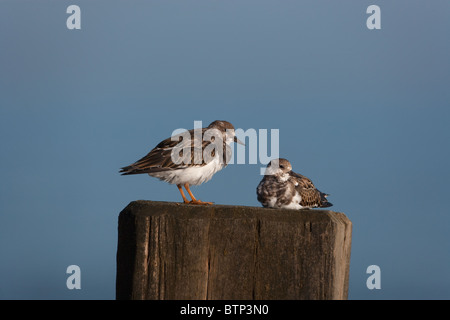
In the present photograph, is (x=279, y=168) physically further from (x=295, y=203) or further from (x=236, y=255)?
(x=236, y=255)

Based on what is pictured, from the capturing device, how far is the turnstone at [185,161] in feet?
28.0

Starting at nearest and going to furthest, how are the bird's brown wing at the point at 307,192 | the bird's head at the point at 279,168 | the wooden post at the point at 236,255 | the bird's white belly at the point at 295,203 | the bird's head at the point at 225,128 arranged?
the wooden post at the point at 236,255
the bird's white belly at the point at 295,203
the bird's head at the point at 279,168
the bird's brown wing at the point at 307,192
the bird's head at the point at 225,128

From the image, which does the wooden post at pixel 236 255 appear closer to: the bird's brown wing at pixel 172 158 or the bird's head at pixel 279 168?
the bird's brown wing at pixel 172 158

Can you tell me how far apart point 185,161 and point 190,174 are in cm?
22

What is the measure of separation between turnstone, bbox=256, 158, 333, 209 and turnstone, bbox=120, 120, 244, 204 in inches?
39.3

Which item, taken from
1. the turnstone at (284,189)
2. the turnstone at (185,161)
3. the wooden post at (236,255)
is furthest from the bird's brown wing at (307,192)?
the wooden post at (236,255)

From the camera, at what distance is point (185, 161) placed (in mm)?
8523

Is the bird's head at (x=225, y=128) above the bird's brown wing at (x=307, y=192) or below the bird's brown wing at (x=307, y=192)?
above

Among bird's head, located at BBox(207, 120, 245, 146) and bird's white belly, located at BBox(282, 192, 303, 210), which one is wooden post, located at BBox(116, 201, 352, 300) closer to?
bird's white belly, located at BBox(282, 192, 303, 210)

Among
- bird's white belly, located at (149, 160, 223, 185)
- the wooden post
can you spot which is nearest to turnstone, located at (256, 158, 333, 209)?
bird's white belly, located at (149, 160, 223, 185)

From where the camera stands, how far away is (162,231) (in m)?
4.80

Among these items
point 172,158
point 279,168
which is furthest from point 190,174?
point 279,168
